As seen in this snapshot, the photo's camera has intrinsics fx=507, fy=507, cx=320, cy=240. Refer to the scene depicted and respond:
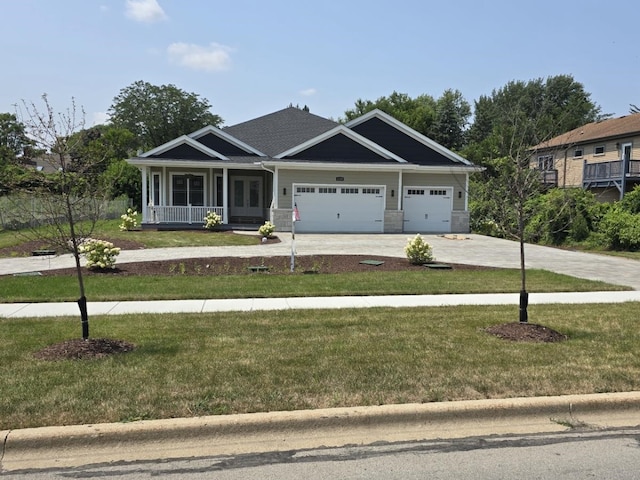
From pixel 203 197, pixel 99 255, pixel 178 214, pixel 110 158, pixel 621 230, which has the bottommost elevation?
pixel 99 255

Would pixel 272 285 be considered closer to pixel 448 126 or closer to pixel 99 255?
pixel 99 255

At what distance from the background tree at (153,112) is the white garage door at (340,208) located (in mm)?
44644

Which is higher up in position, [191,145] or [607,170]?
[191,145]

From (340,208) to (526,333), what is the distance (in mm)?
19481

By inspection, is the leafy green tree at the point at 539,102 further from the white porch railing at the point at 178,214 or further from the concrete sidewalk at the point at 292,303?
the concrete sidewalk at the point at 292,303

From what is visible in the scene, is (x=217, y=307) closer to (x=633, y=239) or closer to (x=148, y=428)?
(x=148, y=428)

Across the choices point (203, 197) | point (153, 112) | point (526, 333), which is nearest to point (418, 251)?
point (526, 333)

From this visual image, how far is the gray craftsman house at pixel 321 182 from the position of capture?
25594 mm

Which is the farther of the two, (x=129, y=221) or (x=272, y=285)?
(x=129, y=221)

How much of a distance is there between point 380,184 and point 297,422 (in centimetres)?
2265

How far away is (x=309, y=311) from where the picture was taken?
8.45 metres

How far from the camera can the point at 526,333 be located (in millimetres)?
6758

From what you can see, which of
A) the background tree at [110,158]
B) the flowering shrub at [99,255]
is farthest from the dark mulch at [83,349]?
the flowering shrub at [99,255]

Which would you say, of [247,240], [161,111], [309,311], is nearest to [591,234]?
[247,240]
